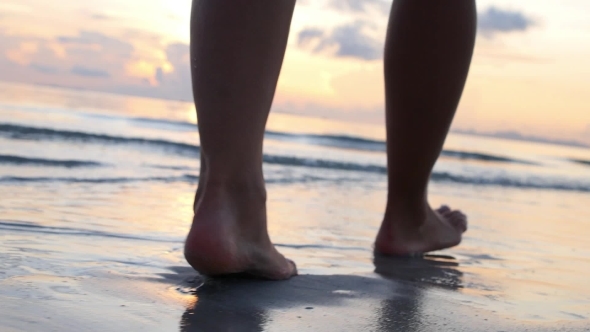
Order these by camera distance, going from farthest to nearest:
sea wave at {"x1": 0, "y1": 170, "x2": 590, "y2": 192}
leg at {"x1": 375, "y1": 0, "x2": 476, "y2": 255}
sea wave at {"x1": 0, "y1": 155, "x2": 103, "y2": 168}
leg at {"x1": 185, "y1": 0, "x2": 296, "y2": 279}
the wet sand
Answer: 1. sea wave at {"x1": 0, "y1": 155, "x2": 103, "y2": 168}
2. sea wave at {"x1": 0, "y1": 170, "x2": 590, "y2": 192}
3. leg at {"x1": 375, "y1": 0, "x2": 476, "y2": 255}
4. leg at {"x1": 185, "y1": 0, "x2": 296, "y2": 279}
5. the wet sand

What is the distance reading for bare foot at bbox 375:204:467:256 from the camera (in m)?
1.78


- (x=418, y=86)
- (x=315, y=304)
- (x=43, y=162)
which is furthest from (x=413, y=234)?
(x=43, y=162)

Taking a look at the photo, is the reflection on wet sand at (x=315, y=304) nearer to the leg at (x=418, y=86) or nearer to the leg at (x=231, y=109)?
the leg at (x=231, y=109)

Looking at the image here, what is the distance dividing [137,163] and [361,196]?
5.13ft

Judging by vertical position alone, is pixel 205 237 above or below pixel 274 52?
below

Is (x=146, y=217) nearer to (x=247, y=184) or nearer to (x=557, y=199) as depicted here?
(x=247, y=184)

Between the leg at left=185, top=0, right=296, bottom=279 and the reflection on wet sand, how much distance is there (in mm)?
82

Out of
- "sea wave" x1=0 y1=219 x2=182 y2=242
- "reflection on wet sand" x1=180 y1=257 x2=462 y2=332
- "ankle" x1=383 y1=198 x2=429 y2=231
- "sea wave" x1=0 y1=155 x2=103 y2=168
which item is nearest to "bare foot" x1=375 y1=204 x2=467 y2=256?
"ankle" x1=383 y1=198 x2=429 y2=231

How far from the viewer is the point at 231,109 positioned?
118cm

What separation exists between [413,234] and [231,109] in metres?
0.79

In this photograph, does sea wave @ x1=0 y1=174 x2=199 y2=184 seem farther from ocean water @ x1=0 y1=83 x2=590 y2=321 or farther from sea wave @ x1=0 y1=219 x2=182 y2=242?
sea wave @ x1=0 y1=219 x2=182 y2=242

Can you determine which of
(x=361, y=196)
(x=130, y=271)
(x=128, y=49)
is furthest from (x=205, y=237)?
(x=128, y=49)

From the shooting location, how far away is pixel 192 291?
3.86ft

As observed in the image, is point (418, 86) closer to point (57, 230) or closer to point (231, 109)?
point (231, 109)
